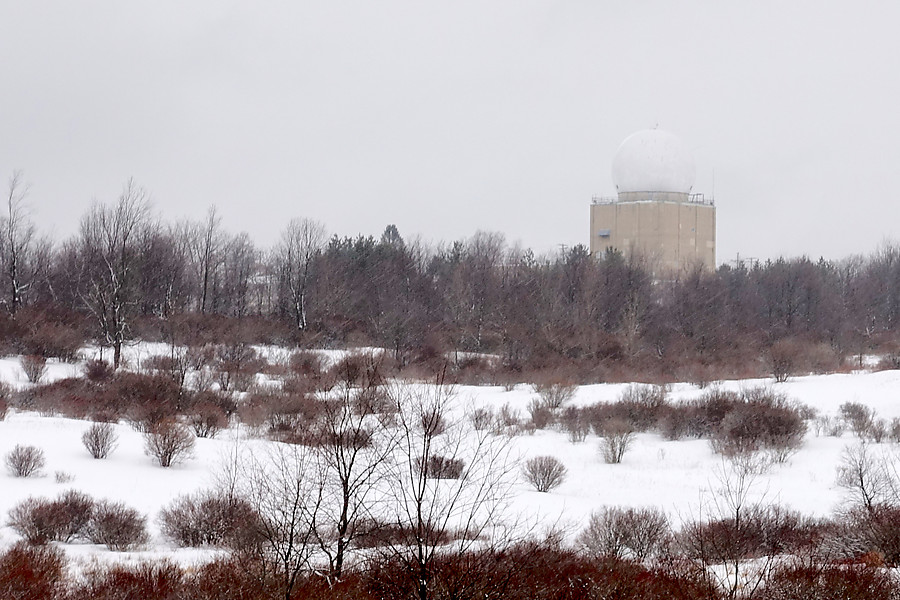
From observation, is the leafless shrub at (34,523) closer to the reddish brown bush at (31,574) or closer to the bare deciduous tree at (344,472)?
the reddish brown bush at (31,574)

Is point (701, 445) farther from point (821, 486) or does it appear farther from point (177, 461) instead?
point (177, 461)

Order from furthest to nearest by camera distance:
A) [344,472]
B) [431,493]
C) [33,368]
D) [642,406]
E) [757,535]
Result: [33,368] → [642,406] → [431,493] → [757,535] → [344,472]

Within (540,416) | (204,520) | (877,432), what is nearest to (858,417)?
(877,432)

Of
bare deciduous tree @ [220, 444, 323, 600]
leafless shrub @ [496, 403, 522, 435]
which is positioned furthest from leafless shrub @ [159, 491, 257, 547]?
leafless shrub @ [496, 403, 522, 435]

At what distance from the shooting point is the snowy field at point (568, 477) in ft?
57.4

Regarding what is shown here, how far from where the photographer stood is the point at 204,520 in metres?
15.7

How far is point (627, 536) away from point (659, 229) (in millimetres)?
46735

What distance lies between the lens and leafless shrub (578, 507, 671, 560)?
15.5 m

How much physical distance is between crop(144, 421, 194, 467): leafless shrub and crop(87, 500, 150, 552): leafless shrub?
13.6 ft

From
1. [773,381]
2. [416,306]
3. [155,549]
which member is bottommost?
[155,549]

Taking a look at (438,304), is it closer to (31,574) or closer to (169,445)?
(169,445)

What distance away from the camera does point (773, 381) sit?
33.1 metres

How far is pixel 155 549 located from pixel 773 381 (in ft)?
78.3

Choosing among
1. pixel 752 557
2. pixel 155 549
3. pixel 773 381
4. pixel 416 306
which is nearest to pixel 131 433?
pixel 155 549
